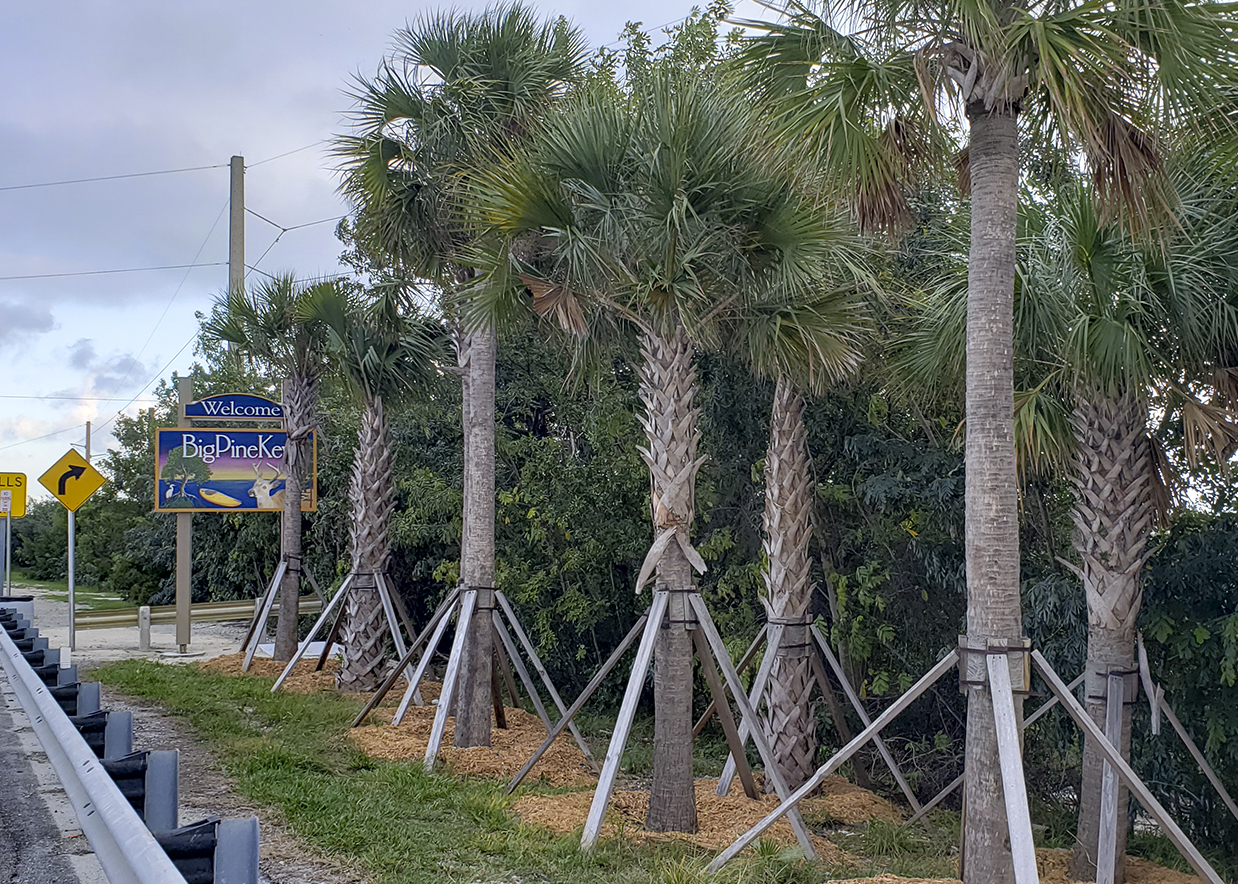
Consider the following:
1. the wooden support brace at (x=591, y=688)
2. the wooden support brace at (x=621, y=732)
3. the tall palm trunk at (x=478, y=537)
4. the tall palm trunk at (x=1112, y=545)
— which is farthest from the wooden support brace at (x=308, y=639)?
the tall palm trunk at (x=1112, y=545)

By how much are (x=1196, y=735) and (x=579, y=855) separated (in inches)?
241

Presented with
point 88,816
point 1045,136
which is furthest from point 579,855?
point 1045,136

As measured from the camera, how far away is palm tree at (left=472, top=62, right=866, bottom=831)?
8047mm

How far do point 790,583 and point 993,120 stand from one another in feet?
17.6

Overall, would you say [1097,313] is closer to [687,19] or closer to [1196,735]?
[1196,735]

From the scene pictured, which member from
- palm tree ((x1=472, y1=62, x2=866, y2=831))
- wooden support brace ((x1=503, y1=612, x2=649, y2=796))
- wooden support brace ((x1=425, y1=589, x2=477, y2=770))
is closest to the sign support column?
wooden support brace ((x1=425, y1=589, x2=477, y2=770))

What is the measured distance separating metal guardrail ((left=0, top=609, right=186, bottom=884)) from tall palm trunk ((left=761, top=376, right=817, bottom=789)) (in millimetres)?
7132

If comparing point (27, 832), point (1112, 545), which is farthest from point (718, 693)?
point (27, 832)

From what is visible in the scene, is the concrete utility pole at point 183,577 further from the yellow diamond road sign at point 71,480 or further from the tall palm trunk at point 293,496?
the tall palm trunk at point 293,496

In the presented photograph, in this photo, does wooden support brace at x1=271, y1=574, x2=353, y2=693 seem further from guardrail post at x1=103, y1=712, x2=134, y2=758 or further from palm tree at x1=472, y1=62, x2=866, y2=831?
guardrail post at x1=103, y1=712, x2=134, y2=758

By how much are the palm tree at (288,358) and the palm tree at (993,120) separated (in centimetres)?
1066

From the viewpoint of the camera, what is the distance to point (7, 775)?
7637 mm

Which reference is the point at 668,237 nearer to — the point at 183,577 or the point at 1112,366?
the point at 1112,366

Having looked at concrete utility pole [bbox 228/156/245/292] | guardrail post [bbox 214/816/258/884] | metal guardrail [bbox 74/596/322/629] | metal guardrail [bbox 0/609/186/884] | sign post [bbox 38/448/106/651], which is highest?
concrete utility pole [bbox 228/156/245/292]
